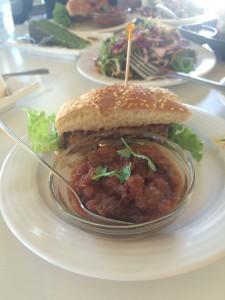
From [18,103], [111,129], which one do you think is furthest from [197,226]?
[18,103]

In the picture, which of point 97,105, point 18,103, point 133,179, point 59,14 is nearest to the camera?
point 133,179

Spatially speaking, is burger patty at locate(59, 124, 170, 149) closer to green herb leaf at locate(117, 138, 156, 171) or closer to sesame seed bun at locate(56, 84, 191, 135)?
sesame seed bun at locate(56, 84, 191, 135)

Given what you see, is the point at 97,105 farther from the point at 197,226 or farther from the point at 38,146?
the point at 197,226

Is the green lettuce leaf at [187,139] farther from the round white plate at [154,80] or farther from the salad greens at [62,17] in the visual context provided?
the salad greens at [62,17]

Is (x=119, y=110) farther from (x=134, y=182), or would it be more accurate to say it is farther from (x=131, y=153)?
(x=134, y=182)

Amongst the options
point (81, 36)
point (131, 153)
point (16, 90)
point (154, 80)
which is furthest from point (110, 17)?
point (131, 153)

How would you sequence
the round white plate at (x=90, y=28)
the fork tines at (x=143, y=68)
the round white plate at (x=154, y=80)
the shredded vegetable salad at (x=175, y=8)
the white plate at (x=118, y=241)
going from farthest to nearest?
the shredded vegetable salad at (x=175, y=8) → the round white plate at (x=90, y=28) → the fork tines at (x=143, y=68) → the round white plate at (x=154, y=80) → the white plate at (x=118, y=241)

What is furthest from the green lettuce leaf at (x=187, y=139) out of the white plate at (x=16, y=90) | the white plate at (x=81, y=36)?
the white plate at (x=81, y=36)
